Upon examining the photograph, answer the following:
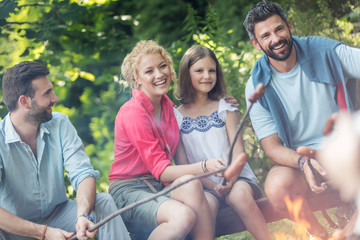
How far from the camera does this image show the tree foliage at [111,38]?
3541 millimetres

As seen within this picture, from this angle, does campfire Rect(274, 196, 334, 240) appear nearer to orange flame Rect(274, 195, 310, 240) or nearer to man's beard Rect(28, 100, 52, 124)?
orange flame Rect(274, 195, 310, 240)

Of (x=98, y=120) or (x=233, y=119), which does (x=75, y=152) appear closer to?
(x=233, y=119)

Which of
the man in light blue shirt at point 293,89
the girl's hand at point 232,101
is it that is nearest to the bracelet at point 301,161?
the man in light blue shirt at point 293,89

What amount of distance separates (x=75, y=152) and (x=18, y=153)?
29 cm

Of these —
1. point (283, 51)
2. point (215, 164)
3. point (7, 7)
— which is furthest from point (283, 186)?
point (7, 7)

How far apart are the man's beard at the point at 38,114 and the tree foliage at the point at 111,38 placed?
3.67 feet

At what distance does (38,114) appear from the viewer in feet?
7.78

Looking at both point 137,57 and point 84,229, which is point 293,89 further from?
point 84,229

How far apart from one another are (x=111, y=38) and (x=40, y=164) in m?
1.86

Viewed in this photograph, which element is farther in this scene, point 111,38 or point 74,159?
point 111,38

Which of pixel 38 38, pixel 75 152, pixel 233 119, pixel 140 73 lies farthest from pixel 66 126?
pixel 38 38

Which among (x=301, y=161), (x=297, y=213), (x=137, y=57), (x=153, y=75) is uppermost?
(x=137, y=57)

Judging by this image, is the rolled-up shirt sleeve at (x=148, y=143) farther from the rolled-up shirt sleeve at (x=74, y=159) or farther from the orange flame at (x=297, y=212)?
the orange flame at (x=297, y=212)

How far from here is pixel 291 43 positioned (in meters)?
2.58
